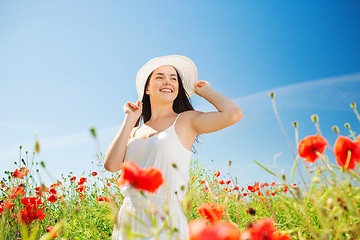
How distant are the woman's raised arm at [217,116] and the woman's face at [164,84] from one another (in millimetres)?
323

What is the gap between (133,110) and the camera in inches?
110

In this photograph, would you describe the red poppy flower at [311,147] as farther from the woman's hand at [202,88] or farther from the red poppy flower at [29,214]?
the red poppy flower at [29,214]

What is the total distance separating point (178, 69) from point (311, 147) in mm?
1906

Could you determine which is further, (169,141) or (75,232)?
(75,232)

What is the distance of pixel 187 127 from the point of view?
2.40m

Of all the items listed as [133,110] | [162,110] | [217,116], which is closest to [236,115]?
[217,116]

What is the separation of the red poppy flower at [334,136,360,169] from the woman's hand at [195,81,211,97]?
1536 mm

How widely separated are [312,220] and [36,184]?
3.32 metres

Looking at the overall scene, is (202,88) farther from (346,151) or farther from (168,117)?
(346,151)

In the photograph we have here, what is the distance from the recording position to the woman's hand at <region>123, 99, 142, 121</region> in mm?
2713

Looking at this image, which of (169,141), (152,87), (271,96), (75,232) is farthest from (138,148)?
(75,232)

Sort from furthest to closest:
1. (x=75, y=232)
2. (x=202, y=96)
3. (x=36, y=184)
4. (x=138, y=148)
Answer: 1. (x=36, y=184)
2. (x=75, y=232)
3. (x=202, y=96)
4. (x=138, y=148)

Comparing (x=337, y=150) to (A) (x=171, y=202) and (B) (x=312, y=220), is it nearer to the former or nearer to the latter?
(A) (x=171, y=202)

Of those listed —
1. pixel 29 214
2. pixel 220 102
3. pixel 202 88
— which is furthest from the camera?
pixel 29 214
